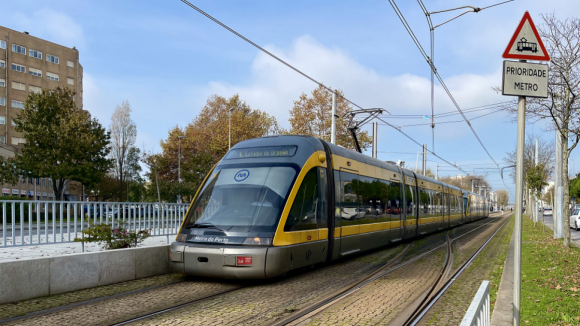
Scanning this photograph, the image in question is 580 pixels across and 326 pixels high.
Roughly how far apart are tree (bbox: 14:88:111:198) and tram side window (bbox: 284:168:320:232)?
3523 cm

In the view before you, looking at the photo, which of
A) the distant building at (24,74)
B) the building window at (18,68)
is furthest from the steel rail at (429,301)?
the building window at (18,68)

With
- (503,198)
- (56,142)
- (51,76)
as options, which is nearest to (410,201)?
(56,142)

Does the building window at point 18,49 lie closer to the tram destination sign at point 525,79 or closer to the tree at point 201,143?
the tree at point 201,143

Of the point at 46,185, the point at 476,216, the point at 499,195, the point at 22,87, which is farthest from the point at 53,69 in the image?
the point at 499,195

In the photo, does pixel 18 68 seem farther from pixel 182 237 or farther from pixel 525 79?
pixel 525 79

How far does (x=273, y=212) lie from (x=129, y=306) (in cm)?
303

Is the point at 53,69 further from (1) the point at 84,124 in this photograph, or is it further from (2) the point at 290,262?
(2) the point at 290,262

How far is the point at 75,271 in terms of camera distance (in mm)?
7906

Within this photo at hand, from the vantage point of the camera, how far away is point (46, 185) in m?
67.2

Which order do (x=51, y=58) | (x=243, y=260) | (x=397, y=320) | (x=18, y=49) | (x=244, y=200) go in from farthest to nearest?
(x=51, y=58) → (x=18, y=49) → (x=244, y=200) → (x=243, y=260) → (x=397, y=320)

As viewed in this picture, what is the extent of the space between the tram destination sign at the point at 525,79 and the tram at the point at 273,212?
16.9ft

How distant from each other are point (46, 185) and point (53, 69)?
1727cm

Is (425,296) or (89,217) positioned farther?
(89,217)

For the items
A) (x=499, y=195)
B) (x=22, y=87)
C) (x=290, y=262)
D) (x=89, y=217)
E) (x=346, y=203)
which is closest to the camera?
(x=290, y=262)
